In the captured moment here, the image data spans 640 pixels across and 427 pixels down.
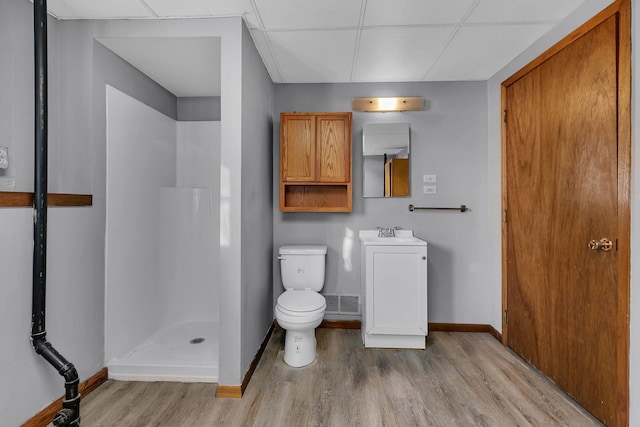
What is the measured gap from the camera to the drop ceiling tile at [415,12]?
172 centimetres

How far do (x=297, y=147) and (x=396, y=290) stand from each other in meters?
1.42

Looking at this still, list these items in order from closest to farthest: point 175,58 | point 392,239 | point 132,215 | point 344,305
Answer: point 175,58
point 132,215
point 392,239
point 344,305

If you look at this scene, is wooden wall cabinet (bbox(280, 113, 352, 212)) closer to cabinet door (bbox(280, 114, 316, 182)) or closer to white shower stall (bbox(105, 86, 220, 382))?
cabinet door (bbox(280, 114, 316, 182))

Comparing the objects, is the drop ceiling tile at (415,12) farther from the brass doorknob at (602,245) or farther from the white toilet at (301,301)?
the white toilet at (301,301)

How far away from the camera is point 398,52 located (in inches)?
89.8

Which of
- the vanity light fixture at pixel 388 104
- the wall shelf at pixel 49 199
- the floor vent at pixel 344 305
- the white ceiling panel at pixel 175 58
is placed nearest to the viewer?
the wall shelf at pixel 49 199

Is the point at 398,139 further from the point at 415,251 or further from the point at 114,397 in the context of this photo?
the point at 114,397

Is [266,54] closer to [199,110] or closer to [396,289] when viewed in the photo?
[199,110]

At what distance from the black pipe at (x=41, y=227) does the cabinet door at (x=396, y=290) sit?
6.04 ft

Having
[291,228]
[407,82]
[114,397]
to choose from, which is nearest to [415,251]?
[291,228]

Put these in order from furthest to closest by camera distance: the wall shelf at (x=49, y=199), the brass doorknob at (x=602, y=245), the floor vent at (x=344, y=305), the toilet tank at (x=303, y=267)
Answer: the floor vent at (x=344, y=305) → the toilet tank at (x=303, y=267) → the brass doorknob at (x=602, y=245) → the wall shelf at (x=49, y=199)

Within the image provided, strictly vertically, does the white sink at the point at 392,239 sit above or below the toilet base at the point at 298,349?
above

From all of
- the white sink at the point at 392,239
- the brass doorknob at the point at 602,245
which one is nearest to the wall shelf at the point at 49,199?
the white sink at the point at 392,239

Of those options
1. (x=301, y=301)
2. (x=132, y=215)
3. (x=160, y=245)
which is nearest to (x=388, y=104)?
(x=301, y=301)
